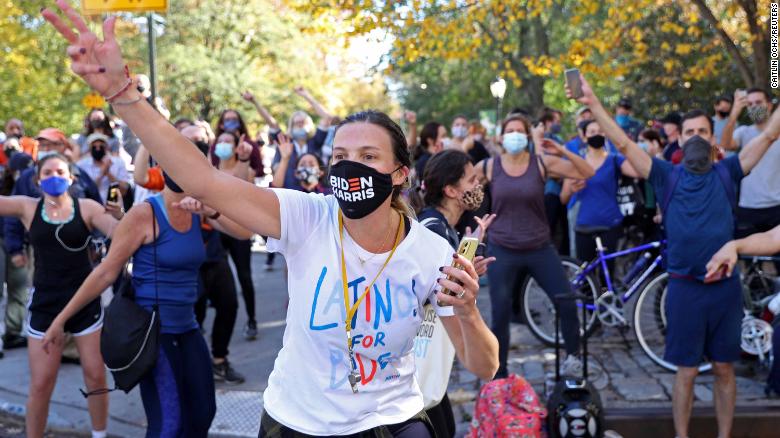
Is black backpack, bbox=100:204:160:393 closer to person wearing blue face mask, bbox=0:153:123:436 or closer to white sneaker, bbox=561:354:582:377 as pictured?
person wearing blue face mask, bbox=0:153:123:436

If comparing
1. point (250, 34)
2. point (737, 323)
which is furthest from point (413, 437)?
point (250, 34)

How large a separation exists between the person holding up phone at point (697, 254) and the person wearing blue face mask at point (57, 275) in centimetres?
333

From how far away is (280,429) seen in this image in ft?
8.68

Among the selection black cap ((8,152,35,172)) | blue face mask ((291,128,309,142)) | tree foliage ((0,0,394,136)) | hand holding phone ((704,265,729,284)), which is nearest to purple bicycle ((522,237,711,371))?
hand holding phone ((704,265,729,284))

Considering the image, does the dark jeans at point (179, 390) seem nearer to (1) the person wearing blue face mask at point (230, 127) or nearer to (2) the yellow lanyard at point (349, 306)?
(2) the yellow lanyard at point (349, 306)

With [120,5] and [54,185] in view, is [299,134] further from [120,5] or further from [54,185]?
[54,185]

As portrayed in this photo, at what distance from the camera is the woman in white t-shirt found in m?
2.57

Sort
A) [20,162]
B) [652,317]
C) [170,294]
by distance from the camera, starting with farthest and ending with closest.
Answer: [20,162] < [652,317] < [170,294]

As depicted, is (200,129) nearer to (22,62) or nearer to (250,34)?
(22,62)

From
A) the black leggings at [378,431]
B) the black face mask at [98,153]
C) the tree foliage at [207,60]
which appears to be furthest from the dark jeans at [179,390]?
the tree foliage at [207,60]

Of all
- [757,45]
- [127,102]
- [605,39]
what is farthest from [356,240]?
[605,39]

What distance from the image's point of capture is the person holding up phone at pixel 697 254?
496 cm

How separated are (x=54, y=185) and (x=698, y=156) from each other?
13.4 feet

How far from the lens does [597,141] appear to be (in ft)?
26.1
